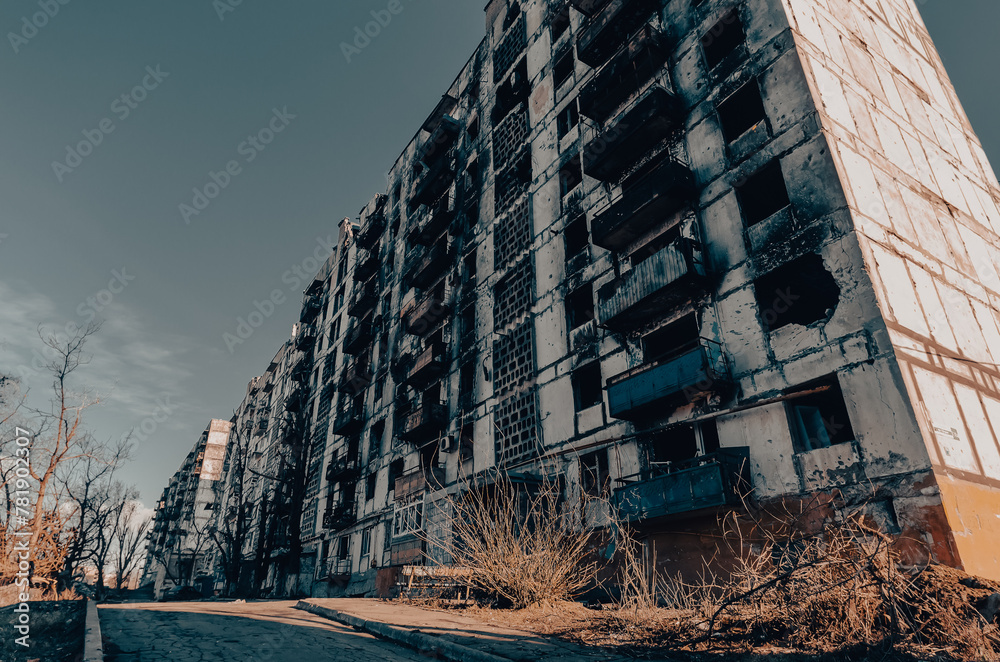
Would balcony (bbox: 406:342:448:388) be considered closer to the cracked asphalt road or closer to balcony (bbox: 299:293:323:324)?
the cracked asphalt road

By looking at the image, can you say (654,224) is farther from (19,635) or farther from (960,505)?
(19,635)

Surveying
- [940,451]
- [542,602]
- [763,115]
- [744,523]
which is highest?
[763,115]

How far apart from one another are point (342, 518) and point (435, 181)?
19.6 meters

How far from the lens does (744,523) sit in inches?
482

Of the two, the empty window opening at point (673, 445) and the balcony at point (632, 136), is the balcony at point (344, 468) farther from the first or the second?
the balcony at point (632, 136)

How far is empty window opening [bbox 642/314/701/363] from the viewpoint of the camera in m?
15.5

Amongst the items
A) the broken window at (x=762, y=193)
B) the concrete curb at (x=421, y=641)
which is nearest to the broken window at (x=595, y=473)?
the broken window at (x=762, y=193)

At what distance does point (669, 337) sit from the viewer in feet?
53.2

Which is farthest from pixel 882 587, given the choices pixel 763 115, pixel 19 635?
pixel 763 115

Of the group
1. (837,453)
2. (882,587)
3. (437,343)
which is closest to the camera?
(882,587)

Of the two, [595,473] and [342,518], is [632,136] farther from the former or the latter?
[342,518]

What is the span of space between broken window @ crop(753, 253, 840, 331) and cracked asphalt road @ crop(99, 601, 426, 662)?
1115 centimetres

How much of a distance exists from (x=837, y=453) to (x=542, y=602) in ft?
22.1

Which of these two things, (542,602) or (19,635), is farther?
(542,602)
